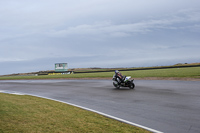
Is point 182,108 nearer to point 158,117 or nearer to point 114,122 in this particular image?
point 158,117

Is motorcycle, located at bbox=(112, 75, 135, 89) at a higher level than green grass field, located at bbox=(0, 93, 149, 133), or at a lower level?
higher

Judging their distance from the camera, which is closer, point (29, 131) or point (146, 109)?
point (29, 131)

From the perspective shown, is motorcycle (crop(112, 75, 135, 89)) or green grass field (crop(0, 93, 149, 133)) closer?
green grass field (crop(0, 93, 149, 133))

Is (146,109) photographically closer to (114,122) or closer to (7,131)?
(114,122)

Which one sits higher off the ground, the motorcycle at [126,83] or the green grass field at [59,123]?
the motorcycle at [126,83]

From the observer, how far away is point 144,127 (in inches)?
245

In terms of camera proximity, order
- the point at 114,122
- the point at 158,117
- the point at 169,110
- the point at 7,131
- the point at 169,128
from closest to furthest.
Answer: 1. the point at 7,131
2. the point at 169,128
3. the point at 114,122
4. the point at 158,117
5. the point at 169,110

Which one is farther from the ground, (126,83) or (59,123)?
(126,83)

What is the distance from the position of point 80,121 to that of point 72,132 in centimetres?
124

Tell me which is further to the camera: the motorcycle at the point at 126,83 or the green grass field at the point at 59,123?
the motorcycle at the point at 126,83

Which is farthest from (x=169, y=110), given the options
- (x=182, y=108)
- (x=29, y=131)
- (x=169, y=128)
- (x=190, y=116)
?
(x=29, y=131)

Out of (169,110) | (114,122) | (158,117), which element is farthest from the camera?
(169,110)

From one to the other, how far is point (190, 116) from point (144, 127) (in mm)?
2066

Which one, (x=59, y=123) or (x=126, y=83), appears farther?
(x=126, y=83)
